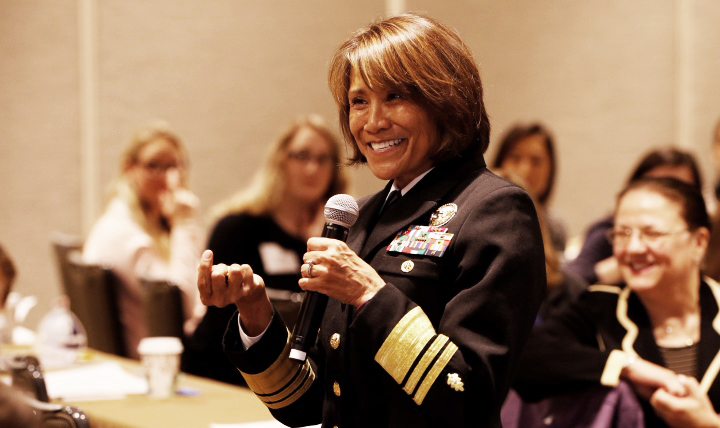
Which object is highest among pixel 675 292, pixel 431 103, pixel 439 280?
pixel 431 103

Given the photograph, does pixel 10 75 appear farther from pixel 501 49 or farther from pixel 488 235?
pixel 488 235

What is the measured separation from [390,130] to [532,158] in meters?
3.61

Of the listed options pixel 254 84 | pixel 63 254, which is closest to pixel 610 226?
pixel 63 254

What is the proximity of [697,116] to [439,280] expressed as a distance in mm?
5671

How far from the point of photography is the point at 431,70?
1.62 m

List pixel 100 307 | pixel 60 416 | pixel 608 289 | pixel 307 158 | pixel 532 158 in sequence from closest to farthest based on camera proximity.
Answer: pixel 60 416
pixel 608 289
pixel 100 307
pixel 307 158
pixel 532 158

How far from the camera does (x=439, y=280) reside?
1592 millimetres

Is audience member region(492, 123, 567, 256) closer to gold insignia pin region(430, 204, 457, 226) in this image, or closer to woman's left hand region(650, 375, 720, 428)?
woman's left hand region(650, 375, 720, 428)

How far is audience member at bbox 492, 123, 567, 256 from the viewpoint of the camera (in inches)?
201

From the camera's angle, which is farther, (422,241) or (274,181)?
(274,181)

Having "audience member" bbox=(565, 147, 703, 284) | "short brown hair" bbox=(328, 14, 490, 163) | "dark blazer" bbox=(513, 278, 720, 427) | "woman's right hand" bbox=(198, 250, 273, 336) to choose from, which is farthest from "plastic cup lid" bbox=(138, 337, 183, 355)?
"audience member" bbox=(565, 147, 703, 284)

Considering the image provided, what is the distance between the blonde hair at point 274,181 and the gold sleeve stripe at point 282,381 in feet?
8.24

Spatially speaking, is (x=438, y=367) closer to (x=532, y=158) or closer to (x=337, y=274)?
(x=337, y=274)

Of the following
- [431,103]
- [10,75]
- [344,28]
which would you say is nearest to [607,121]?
[344,28]
